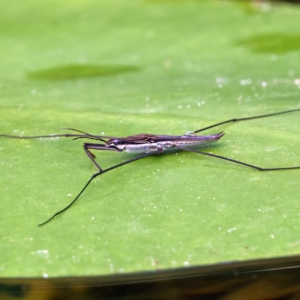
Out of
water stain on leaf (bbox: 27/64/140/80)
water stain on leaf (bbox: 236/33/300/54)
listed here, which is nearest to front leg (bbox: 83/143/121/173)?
water stain on leaf (bbox: 27/64/140/80)

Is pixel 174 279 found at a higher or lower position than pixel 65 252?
lower

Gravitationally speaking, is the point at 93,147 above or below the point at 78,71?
above

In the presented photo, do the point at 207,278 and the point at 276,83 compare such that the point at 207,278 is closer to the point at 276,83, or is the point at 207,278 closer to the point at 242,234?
the point at 242,234

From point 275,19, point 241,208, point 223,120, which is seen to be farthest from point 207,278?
point 275,19

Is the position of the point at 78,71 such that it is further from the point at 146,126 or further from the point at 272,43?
the point at 272,43

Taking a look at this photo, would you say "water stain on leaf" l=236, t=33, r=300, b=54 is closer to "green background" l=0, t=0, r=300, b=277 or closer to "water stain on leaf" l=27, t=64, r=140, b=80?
"green background" l=0, t=0, r=300, b=277

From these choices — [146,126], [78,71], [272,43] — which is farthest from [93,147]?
[272,43]
